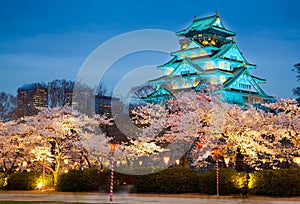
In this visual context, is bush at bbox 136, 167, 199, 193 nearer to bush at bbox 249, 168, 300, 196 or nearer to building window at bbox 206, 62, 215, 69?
bush at bbox 249, 168, 300, 196

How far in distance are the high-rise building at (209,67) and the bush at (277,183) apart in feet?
118

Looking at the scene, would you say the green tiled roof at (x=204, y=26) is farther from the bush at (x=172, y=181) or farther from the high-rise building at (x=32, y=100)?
the bush at (x=172, y=181)

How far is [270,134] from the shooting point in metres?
30.3

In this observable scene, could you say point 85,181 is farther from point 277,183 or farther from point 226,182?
point 277,183

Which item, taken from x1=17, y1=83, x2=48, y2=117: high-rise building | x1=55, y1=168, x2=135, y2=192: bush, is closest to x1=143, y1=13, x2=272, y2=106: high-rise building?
x1=17, y1=83, x2=48, y2=117: high-rise building

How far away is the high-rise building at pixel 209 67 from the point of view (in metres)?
66.4

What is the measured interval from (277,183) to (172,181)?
630 centimetres

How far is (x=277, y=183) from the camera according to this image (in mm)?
25766

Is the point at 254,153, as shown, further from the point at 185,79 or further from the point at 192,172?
→ the point at 185,79

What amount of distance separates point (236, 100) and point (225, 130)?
36.8 meters

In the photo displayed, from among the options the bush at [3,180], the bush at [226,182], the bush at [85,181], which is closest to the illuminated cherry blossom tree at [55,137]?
the bush at [3,180]

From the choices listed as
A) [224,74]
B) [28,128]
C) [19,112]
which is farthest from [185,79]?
[28,128]

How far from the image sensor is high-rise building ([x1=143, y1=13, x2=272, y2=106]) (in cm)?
6638

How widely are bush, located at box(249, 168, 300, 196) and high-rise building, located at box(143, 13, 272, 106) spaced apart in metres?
36.0
